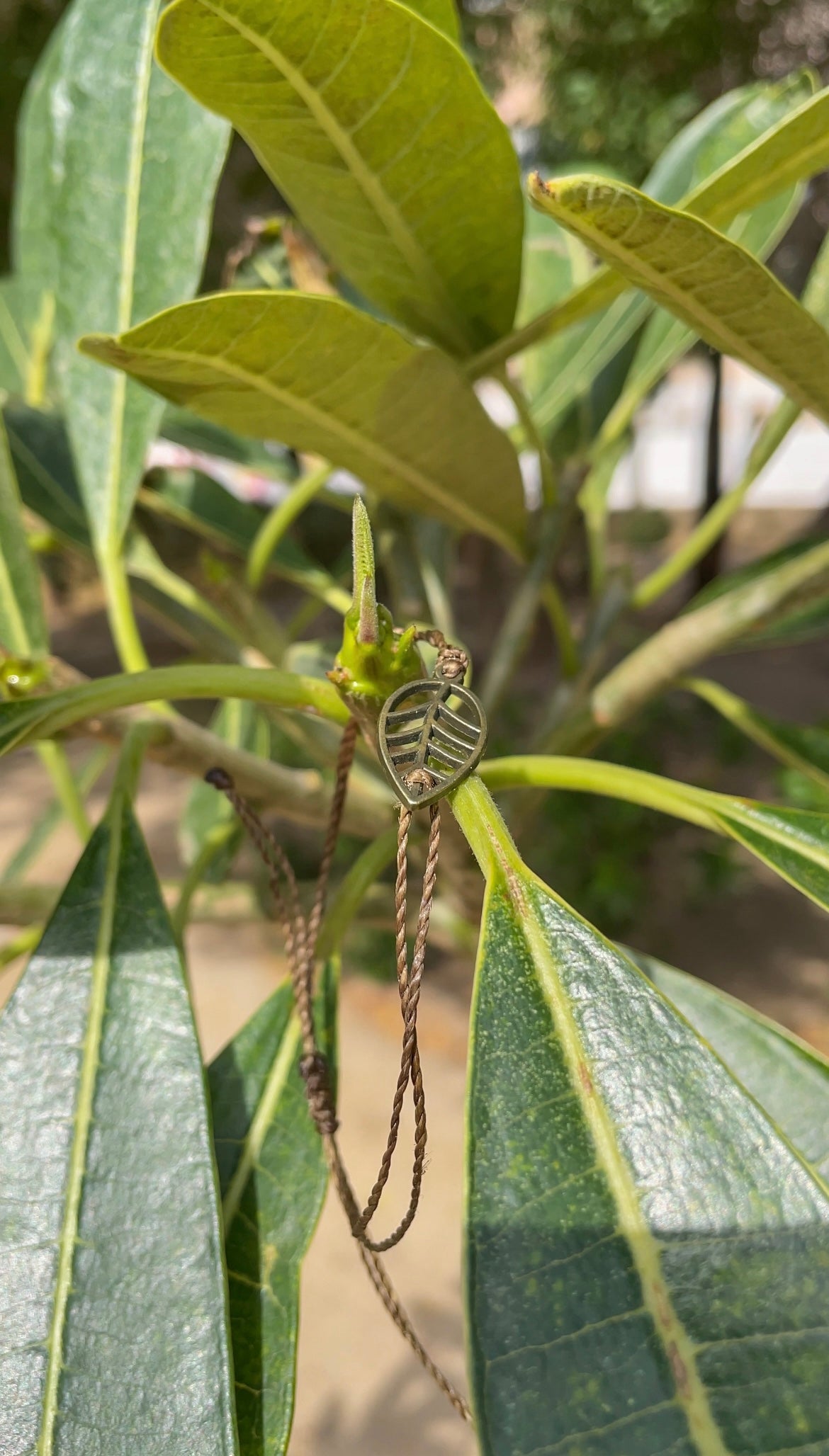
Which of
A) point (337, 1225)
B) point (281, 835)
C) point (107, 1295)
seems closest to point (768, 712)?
point (281, 835)

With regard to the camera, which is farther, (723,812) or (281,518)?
(281,518)

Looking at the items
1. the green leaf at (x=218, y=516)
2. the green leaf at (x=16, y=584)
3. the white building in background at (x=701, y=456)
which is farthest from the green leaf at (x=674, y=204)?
the white building in background at (x=701, y=456)

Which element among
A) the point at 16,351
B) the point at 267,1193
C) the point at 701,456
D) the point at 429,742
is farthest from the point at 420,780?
the point at 701,456

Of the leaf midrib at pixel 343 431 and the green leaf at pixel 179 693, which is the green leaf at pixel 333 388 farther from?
the green leaf at pixel 179 693

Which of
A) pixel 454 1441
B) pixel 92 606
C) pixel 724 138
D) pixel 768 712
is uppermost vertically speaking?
pixel 92 606

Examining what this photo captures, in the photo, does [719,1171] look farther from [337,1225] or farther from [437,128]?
[337,1225]

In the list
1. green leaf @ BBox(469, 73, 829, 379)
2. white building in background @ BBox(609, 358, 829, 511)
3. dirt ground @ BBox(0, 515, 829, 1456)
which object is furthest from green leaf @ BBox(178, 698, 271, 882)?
white building in background @ BBox(609, 358, 829, 511)

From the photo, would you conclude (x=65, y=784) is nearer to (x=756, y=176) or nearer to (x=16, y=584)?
(x=16, y=584)

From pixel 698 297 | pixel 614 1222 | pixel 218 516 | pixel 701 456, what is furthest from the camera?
pixel 701 456
